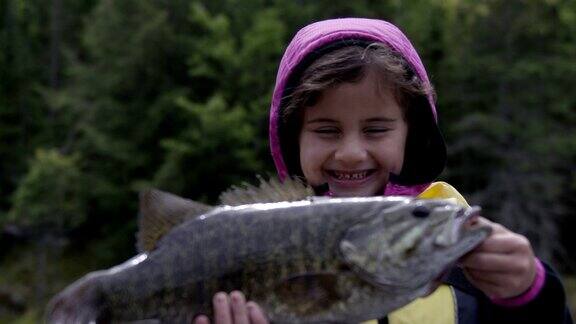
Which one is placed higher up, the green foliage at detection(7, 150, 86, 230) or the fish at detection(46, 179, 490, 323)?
the fish at detection(46, 179, 490, 323)

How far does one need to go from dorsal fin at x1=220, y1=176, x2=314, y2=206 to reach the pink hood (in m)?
0.74

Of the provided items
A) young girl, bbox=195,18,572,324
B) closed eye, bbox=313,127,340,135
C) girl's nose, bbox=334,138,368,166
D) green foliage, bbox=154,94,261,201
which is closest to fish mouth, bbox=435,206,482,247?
young girl, bbox=195,18,572,324

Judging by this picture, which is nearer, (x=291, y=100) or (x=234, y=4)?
(x=291, y=100)

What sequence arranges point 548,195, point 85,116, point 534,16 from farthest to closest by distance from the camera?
point 85,116 < point 534,16 < point 548,195

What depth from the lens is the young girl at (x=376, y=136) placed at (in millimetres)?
2680

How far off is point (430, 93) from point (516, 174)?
19980mm

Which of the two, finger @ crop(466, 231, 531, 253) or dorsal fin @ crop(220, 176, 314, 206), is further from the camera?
dorsal fin @ crop(220, 176, 314, 206)

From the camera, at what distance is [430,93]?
3418 mm

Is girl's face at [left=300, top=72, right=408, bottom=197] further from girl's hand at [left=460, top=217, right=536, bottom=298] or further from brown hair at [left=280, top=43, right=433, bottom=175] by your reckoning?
girl's hand at [left=460, top=217, right=536, bottom=298]

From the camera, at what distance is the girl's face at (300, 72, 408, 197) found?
10.1 ft

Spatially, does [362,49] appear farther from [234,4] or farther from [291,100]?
[234,4]

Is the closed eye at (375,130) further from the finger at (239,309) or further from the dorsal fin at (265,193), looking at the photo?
the finger at (239,309)

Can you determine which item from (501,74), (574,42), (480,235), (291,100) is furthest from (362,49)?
(574,42)

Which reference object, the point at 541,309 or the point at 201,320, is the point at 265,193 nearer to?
the point at 201,320
